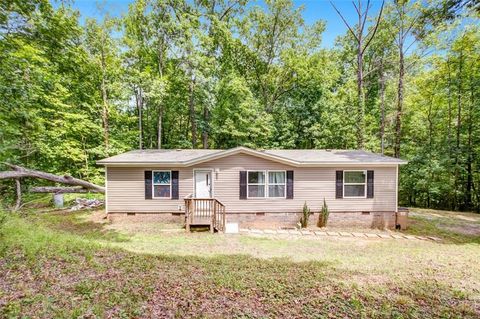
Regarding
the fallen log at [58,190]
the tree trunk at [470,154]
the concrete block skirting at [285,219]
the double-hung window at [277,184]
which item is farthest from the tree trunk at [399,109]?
the fallen log at [58,190]

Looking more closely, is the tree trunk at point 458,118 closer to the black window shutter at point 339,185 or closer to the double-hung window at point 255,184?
the black window shutter at point 339,185

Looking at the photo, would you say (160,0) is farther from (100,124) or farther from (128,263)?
(128,263)

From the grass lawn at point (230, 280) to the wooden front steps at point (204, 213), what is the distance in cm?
190

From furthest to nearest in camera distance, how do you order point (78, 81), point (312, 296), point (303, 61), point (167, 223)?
point (303, 61)
point (78, 81)
point (167, 223)
point (312, 296)

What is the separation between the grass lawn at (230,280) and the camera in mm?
3307

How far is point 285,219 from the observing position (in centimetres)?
1048

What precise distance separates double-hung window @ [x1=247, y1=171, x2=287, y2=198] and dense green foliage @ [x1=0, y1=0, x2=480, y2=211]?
7.17 meters

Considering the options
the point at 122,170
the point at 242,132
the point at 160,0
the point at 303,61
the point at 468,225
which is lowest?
the point at 468,225

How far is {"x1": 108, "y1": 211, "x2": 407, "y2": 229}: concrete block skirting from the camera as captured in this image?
10383 millimetres

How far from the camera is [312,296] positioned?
3.81 m

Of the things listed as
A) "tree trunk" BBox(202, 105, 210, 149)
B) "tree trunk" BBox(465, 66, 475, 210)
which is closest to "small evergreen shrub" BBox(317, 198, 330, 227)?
"tree trunk" BBox(202, 105, 210, 149)

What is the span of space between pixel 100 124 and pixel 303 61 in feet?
52.2

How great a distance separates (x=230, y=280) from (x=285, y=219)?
6549mm

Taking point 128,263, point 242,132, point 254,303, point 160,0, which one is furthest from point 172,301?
point 160,0
